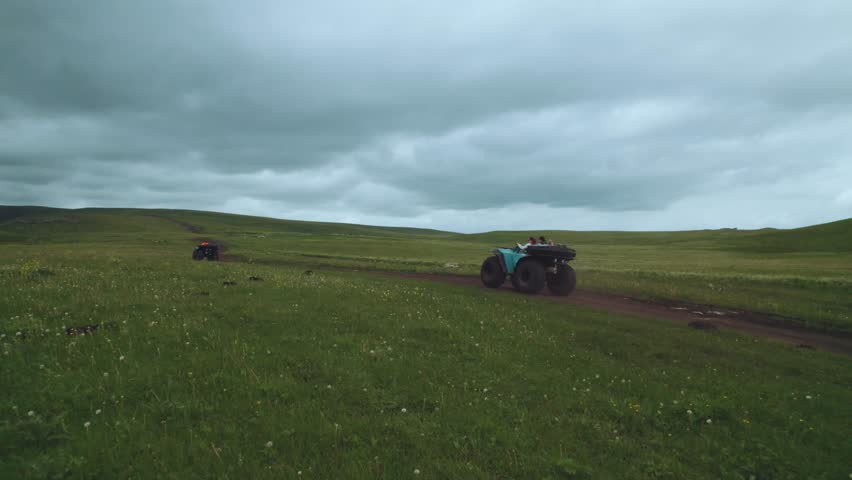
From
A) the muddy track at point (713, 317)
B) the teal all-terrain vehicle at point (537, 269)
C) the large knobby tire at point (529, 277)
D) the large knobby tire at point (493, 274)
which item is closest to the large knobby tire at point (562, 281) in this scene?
the teal all-terrain vehicle at point (537, 269)

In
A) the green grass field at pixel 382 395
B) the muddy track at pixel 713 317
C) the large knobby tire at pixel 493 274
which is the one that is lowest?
the muddy track at pixel 713 317

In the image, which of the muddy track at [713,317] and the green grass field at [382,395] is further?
the muddy track at [713,317]

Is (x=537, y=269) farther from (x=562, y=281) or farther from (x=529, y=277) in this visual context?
(x=562, y=281)

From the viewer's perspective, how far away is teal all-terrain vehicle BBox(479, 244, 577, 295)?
2214 centimetres

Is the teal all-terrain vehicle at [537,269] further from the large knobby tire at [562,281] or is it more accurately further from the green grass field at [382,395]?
the green grass field at [382,395]

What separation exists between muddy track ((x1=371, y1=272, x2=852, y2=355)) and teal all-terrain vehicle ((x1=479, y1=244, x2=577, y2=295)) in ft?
2.13

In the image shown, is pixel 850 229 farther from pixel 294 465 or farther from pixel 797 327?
pixel 294 465

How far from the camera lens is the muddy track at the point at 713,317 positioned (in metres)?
15.2

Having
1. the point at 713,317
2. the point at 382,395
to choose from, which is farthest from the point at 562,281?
the point at 382,395

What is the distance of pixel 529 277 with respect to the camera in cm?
2259

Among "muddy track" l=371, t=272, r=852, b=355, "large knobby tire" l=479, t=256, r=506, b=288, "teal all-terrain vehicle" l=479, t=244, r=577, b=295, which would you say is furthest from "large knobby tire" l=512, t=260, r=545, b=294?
"large knobby tire" l=479, t=256, r=506, b=288

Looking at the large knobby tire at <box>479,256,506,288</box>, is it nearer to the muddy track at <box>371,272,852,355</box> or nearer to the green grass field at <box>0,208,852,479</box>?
the muddy track at <box>371,272,852,355</box>

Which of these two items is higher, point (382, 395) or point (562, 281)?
point (562, 281)

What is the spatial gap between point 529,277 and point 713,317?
8.29 m
